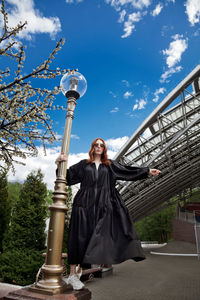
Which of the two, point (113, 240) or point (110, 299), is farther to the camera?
point (110, 299)

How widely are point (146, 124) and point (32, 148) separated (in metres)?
7.82

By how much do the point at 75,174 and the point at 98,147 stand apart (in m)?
0.47

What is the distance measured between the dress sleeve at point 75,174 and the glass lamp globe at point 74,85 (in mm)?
959

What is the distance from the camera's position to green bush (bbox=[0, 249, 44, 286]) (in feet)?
26.6

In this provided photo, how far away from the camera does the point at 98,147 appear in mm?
2924

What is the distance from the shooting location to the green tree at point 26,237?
26.8 feet

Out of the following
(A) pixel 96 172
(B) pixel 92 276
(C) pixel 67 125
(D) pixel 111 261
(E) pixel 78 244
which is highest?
(C) pixel 67 125

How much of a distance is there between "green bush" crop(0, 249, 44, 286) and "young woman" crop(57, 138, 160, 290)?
6.89 meters

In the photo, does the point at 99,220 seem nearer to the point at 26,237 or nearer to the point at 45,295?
the point at 45,295

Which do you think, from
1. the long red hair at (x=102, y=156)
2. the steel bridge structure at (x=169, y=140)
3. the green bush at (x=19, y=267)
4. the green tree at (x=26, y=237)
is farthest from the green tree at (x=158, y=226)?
the long red hair at (x=102, y=156)

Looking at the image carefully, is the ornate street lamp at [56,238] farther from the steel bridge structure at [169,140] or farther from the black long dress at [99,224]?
the steel bridge structure at [169,140]

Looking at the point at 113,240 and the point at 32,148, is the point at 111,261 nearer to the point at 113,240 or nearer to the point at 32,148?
the point at 113,240

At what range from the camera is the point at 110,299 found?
4805 mm

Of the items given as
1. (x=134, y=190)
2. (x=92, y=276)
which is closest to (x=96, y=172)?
(x=92, y=276)
